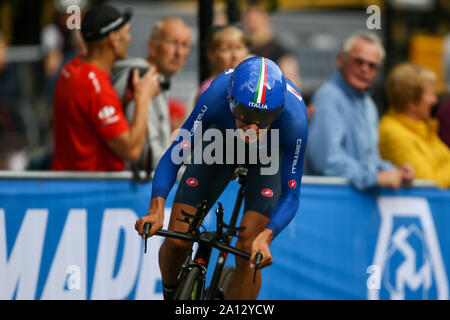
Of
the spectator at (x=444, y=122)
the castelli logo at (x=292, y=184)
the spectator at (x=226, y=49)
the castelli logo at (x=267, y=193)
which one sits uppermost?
the spectator at (x=226, y=49)

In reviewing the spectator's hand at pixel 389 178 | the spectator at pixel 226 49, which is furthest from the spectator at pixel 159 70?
the spectator's hand at pixel 389 178

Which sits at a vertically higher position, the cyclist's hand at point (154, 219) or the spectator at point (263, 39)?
the spectator at point (263, 39)

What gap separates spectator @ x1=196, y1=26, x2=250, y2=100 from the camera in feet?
22.5

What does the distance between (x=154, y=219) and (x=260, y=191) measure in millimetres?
889

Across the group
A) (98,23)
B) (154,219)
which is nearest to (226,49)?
(98,23)

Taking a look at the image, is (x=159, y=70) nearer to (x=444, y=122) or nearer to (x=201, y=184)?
(x=201, y=184)

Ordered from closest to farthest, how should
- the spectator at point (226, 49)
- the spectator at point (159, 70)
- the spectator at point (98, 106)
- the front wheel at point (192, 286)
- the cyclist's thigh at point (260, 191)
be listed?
the front wheel at point (192, 286) < the cyclist's thigh at point (260, 191) < the spectator at point (98, 106) < the spectator at point (159, 70) < the spectator at point (226, 49)

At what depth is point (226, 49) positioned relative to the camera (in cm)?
686

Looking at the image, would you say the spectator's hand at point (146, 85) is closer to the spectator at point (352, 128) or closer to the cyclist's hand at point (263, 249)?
the spectator at point (352, 128)

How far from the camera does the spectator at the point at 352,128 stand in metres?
6.98

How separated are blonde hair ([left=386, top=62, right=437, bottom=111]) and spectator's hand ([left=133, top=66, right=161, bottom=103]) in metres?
2.26
